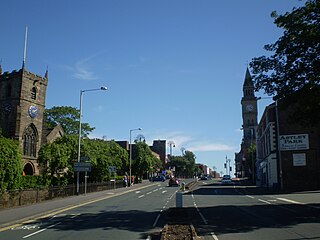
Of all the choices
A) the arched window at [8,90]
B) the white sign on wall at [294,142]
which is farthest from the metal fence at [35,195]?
the arched window at [8,90]

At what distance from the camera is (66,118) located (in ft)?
274

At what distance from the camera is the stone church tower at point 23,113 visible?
6000cm

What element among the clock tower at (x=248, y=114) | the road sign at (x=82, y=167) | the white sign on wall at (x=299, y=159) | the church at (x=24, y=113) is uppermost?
the clock tower at (x=248, y=114)

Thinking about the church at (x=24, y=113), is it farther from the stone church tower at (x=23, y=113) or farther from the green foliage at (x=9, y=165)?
the green foliage at (x=9, y=165)

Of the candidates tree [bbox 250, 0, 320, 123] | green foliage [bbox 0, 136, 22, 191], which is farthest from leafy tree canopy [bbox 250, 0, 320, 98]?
green foliage [bbox 0, 136, 22, 191]

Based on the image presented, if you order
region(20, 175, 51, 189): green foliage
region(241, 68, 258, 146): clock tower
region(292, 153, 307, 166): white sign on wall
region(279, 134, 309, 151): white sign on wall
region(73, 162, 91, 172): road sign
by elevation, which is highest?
region(241, 68, 258, 146): clock tower

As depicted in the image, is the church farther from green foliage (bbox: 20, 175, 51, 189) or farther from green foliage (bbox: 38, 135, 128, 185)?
green foliage (bbox: 20, 175, 51, 189)

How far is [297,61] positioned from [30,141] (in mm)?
50266

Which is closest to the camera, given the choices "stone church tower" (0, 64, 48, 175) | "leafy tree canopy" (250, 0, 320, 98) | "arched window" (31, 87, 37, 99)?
"leafy tree canopy" (250, 0, 320, 98)

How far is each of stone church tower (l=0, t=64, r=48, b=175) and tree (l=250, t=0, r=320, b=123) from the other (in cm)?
4640

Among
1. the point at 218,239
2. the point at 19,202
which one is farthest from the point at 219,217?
the point at 19,202

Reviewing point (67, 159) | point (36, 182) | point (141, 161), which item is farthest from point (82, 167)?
point (141, 161)

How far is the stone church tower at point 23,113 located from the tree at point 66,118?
1778 centimetres

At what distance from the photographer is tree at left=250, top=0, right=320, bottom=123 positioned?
793 inches
